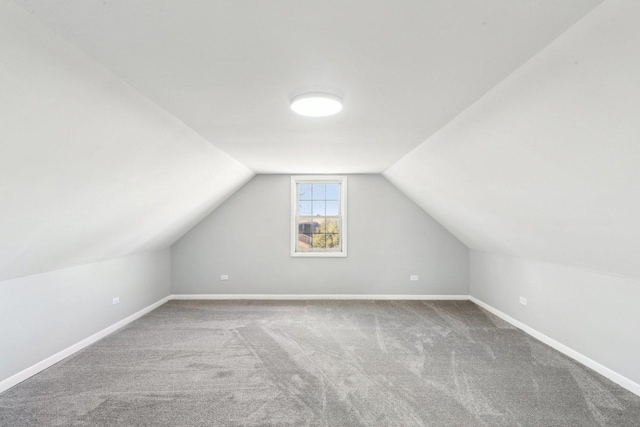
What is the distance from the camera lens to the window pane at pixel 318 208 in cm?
577

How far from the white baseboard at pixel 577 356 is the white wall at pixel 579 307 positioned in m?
0.03

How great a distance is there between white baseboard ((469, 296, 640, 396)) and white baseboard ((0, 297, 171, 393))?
198 inches

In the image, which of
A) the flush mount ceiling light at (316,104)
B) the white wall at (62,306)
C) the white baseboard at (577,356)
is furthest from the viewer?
the white wall at (62,306)

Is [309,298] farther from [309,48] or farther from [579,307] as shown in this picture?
[309,48]

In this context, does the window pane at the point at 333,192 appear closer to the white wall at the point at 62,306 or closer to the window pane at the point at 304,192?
the window pane at the point at 304,192

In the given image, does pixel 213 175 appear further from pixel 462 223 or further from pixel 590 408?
pixel 590 408

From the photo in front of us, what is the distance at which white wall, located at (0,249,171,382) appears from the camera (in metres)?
2.71

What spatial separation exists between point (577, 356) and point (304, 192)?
13.8ft

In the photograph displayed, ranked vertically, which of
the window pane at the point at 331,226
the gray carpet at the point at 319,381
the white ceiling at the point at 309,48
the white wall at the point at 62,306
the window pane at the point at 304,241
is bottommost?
the gray carpet at the point at 319,381

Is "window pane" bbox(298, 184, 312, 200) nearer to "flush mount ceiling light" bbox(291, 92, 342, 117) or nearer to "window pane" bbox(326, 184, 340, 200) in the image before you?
"window pane" bbox(326, 184, 340, 200)

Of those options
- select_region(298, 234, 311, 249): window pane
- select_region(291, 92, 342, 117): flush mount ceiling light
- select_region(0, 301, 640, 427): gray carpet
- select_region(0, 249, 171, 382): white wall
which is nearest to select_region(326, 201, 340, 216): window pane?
select_region(298, 234, 311, 249): window pane

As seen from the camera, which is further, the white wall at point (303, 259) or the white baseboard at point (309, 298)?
the white wall at point (303, 259)

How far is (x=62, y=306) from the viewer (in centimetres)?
324

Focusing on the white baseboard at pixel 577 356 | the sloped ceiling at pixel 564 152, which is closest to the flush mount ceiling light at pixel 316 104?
the sloped ceiling at pixel 564 152
